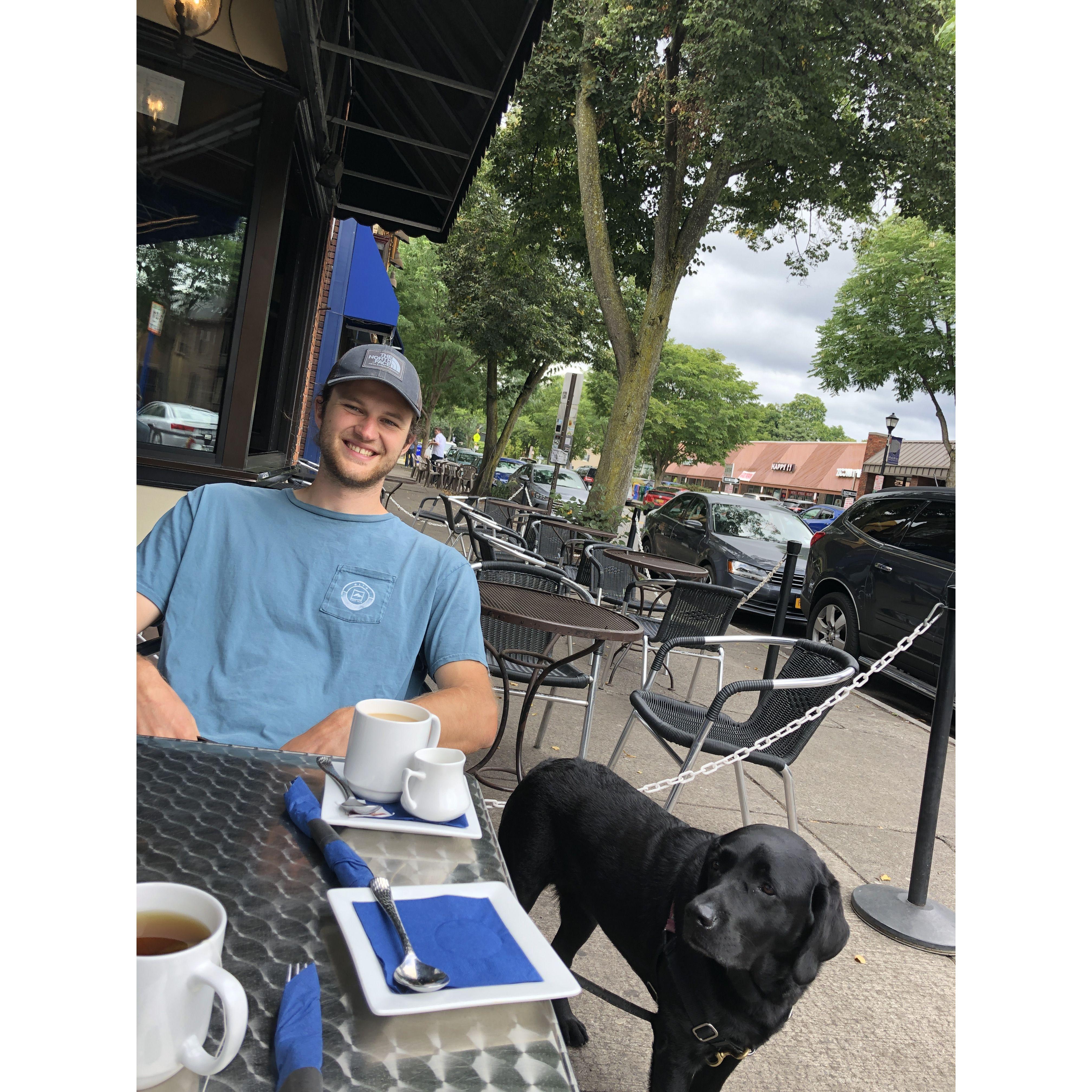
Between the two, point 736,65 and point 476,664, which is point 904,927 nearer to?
point 476,664

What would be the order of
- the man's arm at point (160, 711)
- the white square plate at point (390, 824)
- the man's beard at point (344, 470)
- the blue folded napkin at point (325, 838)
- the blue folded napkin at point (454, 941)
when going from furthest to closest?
the man's beard at point (344, 470) < the man's arm at point (160, 711) < the white square plate at point (390, 824) < the blue folded napkin at point (325, 838) < the blue folded napkin at point (454, 941)

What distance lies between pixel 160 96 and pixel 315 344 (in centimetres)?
801

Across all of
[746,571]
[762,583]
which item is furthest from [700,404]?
[762,583]

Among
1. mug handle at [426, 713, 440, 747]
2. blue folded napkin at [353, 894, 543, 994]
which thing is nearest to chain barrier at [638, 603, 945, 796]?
mug handle at [426, 713, 440, 747]

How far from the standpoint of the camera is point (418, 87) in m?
6.35

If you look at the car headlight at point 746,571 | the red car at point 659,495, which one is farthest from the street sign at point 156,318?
the red car at point 659,495

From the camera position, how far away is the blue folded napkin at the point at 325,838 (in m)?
1.18

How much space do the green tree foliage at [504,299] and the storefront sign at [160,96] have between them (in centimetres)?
1870

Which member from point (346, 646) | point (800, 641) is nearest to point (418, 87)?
point (800, 641)

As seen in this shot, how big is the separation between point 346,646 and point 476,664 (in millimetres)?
353

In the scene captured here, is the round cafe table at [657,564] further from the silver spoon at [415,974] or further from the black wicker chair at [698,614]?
the silver spoon at [415,974]

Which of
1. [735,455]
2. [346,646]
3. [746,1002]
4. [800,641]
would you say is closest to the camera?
[746,1002]

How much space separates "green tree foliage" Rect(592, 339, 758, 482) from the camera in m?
48.8

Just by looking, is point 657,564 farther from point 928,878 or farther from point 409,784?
point 409,784
